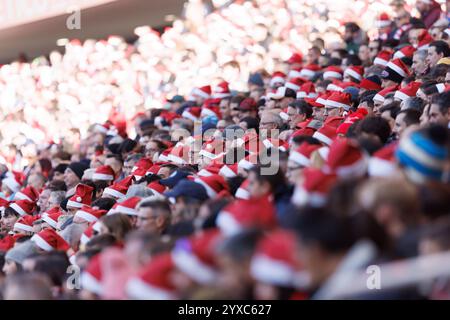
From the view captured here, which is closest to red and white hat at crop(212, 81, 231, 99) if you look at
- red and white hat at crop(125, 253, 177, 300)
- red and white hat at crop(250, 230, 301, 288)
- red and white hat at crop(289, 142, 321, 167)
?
red and white hat at crop(289, 142, 321, 167)

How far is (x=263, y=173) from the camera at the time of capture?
17.9 ft

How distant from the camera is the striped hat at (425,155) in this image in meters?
4.29

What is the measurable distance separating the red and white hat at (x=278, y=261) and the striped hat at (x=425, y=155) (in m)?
0.89

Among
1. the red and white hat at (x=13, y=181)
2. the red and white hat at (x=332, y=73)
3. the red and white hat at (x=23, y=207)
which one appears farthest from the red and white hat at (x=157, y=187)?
the red and white hat at (x=13, y=181)

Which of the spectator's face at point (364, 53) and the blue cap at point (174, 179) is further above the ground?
the spectator's face at point (364, 53)

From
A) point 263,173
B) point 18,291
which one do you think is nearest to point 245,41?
point 263,173

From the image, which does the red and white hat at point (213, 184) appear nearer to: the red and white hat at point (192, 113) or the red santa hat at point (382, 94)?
the red santa hat at point (382, 94)

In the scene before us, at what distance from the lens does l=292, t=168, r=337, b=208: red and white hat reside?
423 cm

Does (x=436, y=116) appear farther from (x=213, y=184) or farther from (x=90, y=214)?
(x=90, y=214)

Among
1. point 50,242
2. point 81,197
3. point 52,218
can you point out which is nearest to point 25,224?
point 52,218

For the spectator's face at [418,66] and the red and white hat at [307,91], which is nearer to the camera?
the spectator's face at [418,66]

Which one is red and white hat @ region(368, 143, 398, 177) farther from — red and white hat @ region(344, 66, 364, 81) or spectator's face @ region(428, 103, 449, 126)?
red and white hat @ region(344, 66, 364, 81)
